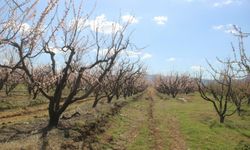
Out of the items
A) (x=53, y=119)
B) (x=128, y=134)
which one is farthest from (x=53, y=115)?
(x=128, y=134)

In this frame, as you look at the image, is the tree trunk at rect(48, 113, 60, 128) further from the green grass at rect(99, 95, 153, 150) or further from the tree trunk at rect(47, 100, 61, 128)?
the green grass at rect(99, 95, 153, 150)

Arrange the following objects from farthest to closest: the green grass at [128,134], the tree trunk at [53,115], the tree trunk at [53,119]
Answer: the tree trunk at [53,115] < the tree trunk at [53,119] < the green grass at [128,134]

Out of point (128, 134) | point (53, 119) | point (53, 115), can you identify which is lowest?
point (128, 134)

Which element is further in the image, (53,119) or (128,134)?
(128,134)

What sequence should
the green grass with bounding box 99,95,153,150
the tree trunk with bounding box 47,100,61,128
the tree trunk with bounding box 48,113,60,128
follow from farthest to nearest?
1. the tree trunk with bounding box 47,100,61,128
2. the tree trunk with bounding box 48,113,60,128
3. the green grass with bounding box 99,95,153,150

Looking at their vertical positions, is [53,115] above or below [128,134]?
above

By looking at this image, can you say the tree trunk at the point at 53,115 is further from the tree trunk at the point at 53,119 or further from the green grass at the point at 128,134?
the green grass at the point at 128,134

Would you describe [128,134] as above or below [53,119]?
below

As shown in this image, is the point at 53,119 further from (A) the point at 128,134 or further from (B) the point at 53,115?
(A) the point at 128,134

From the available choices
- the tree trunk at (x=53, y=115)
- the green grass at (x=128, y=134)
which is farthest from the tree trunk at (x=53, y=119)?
the green grass at (x=128, y=134)

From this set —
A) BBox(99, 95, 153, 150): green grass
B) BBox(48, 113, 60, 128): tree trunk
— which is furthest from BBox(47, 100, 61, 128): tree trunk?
BBox(99, 95, 153, 150): green grass

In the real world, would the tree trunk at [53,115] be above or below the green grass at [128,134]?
above

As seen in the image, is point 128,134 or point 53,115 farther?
point 128,134

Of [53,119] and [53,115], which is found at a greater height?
[53,115]
